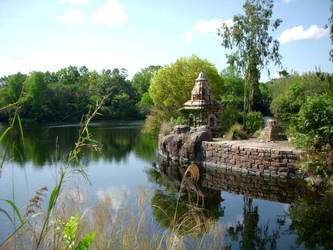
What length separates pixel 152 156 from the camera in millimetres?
15234

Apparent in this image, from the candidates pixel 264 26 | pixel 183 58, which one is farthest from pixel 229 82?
pixel 264 26

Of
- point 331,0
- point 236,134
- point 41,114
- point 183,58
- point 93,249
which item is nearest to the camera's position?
point 93,249

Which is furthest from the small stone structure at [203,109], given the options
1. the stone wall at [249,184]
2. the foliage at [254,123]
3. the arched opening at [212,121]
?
the stone wall at [249,184]

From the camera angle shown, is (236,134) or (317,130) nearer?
(317,130)

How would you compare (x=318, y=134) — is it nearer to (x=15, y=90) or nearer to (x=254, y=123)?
(x=15, y=90)

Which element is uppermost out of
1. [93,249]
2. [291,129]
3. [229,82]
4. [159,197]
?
[229,82]

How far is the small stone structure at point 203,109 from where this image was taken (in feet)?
55.5

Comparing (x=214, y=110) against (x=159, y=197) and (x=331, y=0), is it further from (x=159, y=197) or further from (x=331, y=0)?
(x=159, y=197)

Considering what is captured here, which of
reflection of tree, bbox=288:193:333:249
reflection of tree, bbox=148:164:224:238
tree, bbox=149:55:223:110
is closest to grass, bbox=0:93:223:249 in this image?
reflection of tree, bbox=148:164:224:238

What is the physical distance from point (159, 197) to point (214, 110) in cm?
987

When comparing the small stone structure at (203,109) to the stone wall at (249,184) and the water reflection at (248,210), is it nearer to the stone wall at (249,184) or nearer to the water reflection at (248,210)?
the stone wall at (249,184)

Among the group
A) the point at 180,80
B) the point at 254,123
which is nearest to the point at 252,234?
the point at 254,123

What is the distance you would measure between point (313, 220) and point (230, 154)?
5.26 metres

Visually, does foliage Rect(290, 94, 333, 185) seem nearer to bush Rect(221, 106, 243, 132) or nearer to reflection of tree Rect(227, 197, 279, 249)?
reflection of tree Rect(227, 197, 279, 249)
